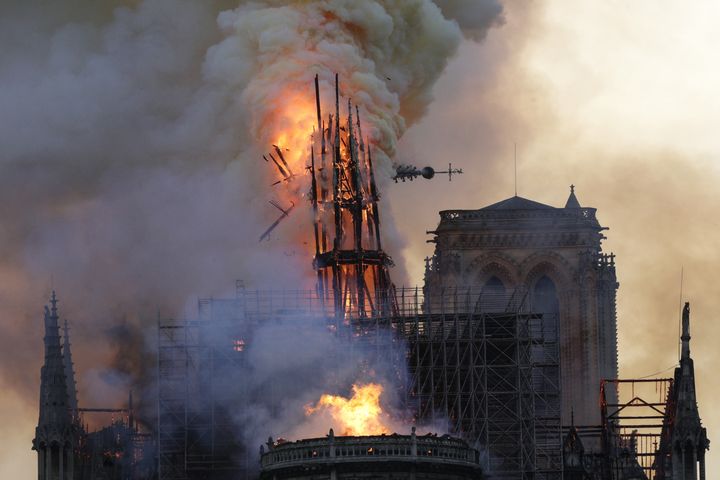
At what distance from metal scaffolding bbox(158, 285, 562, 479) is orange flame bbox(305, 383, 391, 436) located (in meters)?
3.79

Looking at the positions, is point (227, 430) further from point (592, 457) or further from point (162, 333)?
point (592, 457)

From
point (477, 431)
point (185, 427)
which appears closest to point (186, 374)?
point (185, 427)

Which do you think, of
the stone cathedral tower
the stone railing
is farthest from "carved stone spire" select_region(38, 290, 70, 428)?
the stone railing

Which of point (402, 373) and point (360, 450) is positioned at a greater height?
point (402, 373)

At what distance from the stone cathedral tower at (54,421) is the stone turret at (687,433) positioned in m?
35.5

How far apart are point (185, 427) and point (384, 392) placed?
11.8 m

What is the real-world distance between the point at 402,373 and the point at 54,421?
2077 cm

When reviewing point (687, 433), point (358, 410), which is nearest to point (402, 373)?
point (358, 410)

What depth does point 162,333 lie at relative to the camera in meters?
199

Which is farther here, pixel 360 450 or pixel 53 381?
pixel 53 381

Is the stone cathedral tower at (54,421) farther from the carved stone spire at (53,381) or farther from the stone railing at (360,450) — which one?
the stone railing at (360,450)

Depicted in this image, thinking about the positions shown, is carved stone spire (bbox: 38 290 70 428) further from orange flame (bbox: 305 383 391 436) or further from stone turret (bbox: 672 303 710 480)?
stone turret (bbox: 672 303 710 480)

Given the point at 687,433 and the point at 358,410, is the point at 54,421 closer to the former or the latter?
the point at 358,410

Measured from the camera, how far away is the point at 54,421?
640 feet
